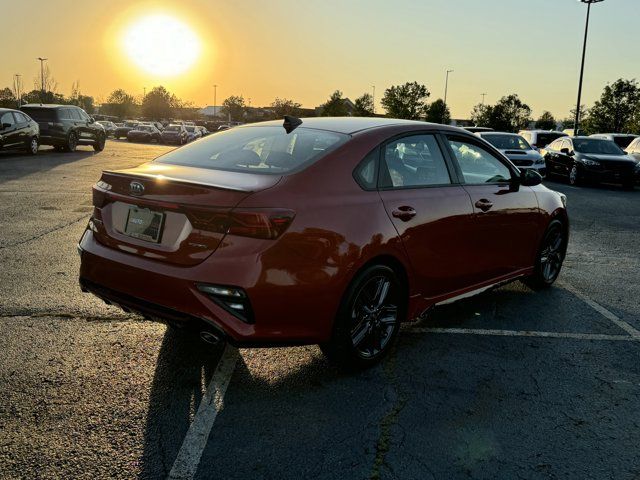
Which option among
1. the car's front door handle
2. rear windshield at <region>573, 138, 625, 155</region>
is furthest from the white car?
the car's front door handle

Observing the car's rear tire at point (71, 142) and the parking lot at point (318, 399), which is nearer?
the parking lot at point (318, 399)

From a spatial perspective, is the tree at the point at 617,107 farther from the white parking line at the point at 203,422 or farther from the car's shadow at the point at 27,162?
the white parking line at the point at 203,422

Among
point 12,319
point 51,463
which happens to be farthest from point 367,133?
point 12,319

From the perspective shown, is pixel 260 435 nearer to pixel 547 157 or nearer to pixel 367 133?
pixel 367 133

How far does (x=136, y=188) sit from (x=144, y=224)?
21 cm

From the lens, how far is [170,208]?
3225mm

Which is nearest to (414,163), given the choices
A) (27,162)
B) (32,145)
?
(27,162)

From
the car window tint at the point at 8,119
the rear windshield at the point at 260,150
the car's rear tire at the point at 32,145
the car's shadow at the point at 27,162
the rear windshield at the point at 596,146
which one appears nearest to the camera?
the rear windshield at the point at 260,150

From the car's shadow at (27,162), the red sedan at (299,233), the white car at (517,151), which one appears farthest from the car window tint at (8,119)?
the red sedan at (299,233)

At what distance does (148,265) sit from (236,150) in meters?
1.09

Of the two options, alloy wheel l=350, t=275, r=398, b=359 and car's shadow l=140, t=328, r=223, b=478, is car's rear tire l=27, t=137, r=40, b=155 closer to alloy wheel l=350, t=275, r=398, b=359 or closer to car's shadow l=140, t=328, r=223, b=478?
car's shadow l=140, t=328, r=223, b=478

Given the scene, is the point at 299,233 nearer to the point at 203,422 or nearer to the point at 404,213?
the point at 404,213

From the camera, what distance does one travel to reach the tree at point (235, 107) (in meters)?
122

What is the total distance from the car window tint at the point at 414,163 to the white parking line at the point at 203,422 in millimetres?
1514
